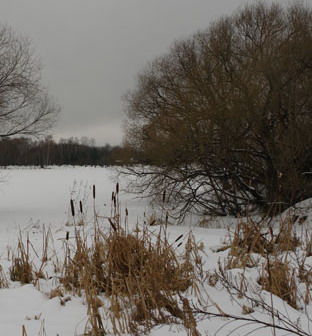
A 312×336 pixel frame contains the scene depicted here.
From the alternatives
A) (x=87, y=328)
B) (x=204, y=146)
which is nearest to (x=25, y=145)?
(x=204, y=146)

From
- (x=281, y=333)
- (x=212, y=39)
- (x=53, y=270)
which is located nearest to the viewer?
(x=281, y=333)

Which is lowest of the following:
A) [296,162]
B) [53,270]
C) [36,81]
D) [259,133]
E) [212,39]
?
[53,270]

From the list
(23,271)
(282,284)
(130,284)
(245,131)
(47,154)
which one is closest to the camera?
(130,284)

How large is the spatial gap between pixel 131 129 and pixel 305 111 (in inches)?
275

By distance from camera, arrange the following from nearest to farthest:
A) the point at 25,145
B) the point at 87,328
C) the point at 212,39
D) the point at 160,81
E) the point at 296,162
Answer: the point at 87,328, the point at 296,162, the point at 212,39, the point at 160,81, the point at 25,145

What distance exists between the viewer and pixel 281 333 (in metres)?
2.09

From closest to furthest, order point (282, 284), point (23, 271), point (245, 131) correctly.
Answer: point (282, 284), point (23, 271), point (245, 131)

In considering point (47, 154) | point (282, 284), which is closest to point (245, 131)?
point (282, 284)

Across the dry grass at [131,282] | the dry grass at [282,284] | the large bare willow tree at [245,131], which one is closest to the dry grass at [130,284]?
the dry grass at [131,282]

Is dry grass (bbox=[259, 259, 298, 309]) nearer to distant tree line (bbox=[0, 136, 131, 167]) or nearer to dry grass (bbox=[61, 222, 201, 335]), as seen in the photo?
dry grass (bbox=[61, 222, 201, 335])

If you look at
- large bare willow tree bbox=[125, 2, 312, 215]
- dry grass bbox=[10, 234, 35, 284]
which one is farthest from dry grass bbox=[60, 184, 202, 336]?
large bare willow tree bbox=[125, 2, 312, 215]

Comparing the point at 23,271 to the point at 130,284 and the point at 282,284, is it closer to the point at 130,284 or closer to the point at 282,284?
the point at 130,284

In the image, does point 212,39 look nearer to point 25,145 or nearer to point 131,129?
point 131,129

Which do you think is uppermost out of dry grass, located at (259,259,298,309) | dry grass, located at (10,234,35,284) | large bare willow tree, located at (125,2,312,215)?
large bare willow tree, located at (125,2,312,215)
